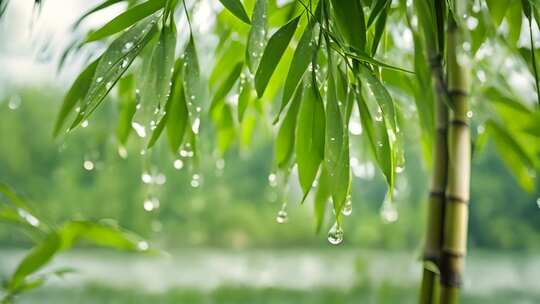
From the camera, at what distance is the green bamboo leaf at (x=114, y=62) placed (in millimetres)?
370

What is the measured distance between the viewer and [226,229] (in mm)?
1764

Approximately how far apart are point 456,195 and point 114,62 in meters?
0.38

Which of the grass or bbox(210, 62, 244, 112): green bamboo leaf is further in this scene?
the grass

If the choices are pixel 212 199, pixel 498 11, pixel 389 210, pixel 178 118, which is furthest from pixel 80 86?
pixel 212 199

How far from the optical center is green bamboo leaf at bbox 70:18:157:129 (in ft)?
1.22

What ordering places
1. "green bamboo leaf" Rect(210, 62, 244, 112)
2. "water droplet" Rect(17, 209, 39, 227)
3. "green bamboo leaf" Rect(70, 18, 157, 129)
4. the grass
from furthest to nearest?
the grass, "water droplet" Rect(17, 209, 39, 227), "green bamboo leaf" Rect(210, 62, 244, 112), "green bamboo leaf" Rect(70, 18, 157, 129)

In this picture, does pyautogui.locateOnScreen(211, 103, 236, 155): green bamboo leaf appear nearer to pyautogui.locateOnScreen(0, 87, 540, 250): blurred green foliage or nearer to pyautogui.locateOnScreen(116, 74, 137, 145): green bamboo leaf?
pyautogui.locateOnScreen(116, 74, 137, 145): green bamboo leaf

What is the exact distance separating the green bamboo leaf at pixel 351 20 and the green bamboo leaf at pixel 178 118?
158 millimetres

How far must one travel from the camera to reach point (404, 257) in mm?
1791

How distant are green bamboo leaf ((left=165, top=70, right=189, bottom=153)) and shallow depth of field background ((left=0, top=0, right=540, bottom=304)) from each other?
116cm

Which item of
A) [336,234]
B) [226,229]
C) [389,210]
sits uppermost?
[226,229]

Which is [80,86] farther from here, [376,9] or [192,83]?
[376,9]

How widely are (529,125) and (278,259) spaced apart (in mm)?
1127

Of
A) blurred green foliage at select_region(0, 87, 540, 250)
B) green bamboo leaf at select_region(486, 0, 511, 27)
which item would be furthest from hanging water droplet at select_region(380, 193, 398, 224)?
blurred green foliage at select_region(0, 87, 540, 250)
